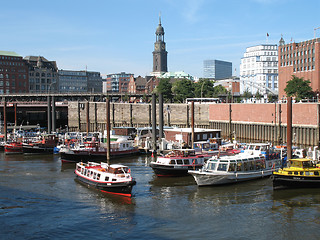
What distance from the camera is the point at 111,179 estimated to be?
36.2 m

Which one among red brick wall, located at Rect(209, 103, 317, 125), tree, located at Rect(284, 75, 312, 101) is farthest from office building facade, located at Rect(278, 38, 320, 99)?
red brick wall, located at Rect(209, 103, 317, 125)

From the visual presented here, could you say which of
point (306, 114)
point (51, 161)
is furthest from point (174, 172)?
point (306, 114)

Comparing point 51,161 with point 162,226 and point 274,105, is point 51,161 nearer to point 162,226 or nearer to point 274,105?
point 162,226

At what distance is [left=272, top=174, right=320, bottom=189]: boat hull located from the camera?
36031 mm

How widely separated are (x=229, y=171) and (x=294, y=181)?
626cm

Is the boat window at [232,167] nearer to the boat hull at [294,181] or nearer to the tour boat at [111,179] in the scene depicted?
the boat hull at [294,181]

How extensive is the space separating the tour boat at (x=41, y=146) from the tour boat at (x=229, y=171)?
116 feet

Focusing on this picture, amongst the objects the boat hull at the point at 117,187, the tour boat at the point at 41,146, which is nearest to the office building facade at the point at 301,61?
the tour boat at the point at 41,146

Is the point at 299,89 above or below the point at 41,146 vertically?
above

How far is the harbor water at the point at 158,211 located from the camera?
26766mm

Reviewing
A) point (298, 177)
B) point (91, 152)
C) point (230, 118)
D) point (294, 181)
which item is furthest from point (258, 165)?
point (230, 118)

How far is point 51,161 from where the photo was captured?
188ft

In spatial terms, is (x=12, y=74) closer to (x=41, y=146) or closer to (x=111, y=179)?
(x=41, y=146)

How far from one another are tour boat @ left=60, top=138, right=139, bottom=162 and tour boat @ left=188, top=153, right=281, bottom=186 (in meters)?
20.9
